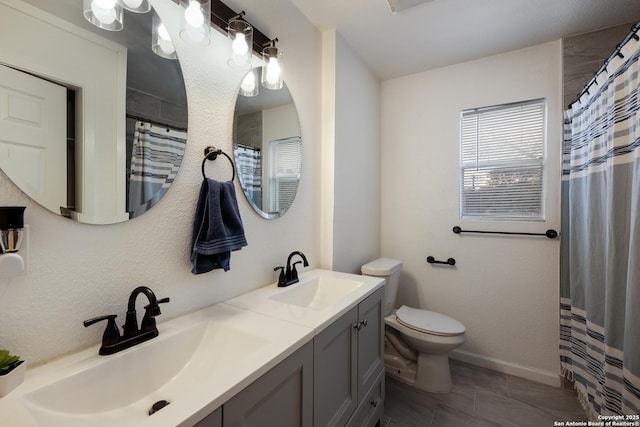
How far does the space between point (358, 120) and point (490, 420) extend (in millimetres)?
2177

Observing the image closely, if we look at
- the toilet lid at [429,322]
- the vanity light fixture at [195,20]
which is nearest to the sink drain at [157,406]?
the vanity light fixture at [195,20]

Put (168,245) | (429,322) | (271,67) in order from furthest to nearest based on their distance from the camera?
1. (429,322)
2. (271,67)
3. (168,245)

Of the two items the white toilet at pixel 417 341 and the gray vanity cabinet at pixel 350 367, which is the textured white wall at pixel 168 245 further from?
the white toilet at pixel 417 341

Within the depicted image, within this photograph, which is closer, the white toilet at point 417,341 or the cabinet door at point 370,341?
the cabinet door at point 370,341

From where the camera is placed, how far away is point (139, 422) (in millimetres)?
524

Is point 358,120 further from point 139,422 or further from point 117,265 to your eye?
point 139,422

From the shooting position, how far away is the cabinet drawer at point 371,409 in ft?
4.10

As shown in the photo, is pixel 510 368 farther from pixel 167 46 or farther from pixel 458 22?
pixel 167 46

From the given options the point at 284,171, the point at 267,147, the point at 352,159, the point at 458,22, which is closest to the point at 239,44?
the point at 267,147

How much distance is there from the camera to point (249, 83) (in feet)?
4.34

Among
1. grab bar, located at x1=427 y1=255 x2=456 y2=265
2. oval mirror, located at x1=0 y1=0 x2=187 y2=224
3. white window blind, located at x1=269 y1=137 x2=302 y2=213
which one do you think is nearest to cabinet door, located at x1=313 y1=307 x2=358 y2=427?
white window blind, located at x1=269 y1=137 x2=302 y2=213

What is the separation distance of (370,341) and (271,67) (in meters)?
1.52

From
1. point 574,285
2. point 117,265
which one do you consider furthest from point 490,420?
point 117,265

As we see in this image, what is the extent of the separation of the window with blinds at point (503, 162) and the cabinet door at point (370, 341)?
4.20ft
